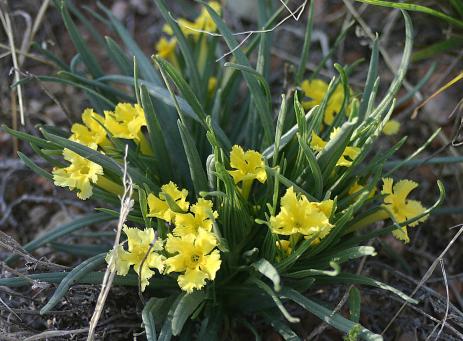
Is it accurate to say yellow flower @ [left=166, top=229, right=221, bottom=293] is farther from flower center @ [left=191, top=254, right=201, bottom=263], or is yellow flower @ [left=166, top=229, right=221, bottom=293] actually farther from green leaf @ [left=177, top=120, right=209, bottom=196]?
green leaf @ [left=177, top=120, right=209, bottom=196]

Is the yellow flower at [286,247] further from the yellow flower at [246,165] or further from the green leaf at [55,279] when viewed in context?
the green leaf at [55,279]

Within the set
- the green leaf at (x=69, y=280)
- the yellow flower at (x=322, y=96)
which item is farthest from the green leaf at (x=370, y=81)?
the green leaf at (x=69, y=280)

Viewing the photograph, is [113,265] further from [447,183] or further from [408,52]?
[447,183]

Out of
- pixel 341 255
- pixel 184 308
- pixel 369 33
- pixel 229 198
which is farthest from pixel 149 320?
pixel 369 33

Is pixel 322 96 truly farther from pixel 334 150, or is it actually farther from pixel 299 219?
pixel 299 219

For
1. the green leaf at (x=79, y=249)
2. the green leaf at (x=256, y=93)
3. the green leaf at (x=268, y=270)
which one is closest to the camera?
the green leaf at (x=268, y=270)

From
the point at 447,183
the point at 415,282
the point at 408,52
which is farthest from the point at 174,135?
the point at 447,183

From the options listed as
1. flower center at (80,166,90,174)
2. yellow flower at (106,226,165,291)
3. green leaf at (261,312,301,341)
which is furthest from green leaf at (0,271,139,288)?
green leaf at (261,312,301,341)

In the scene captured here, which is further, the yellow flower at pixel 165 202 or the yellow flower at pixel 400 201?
the yellow flower at pixel 400 201
